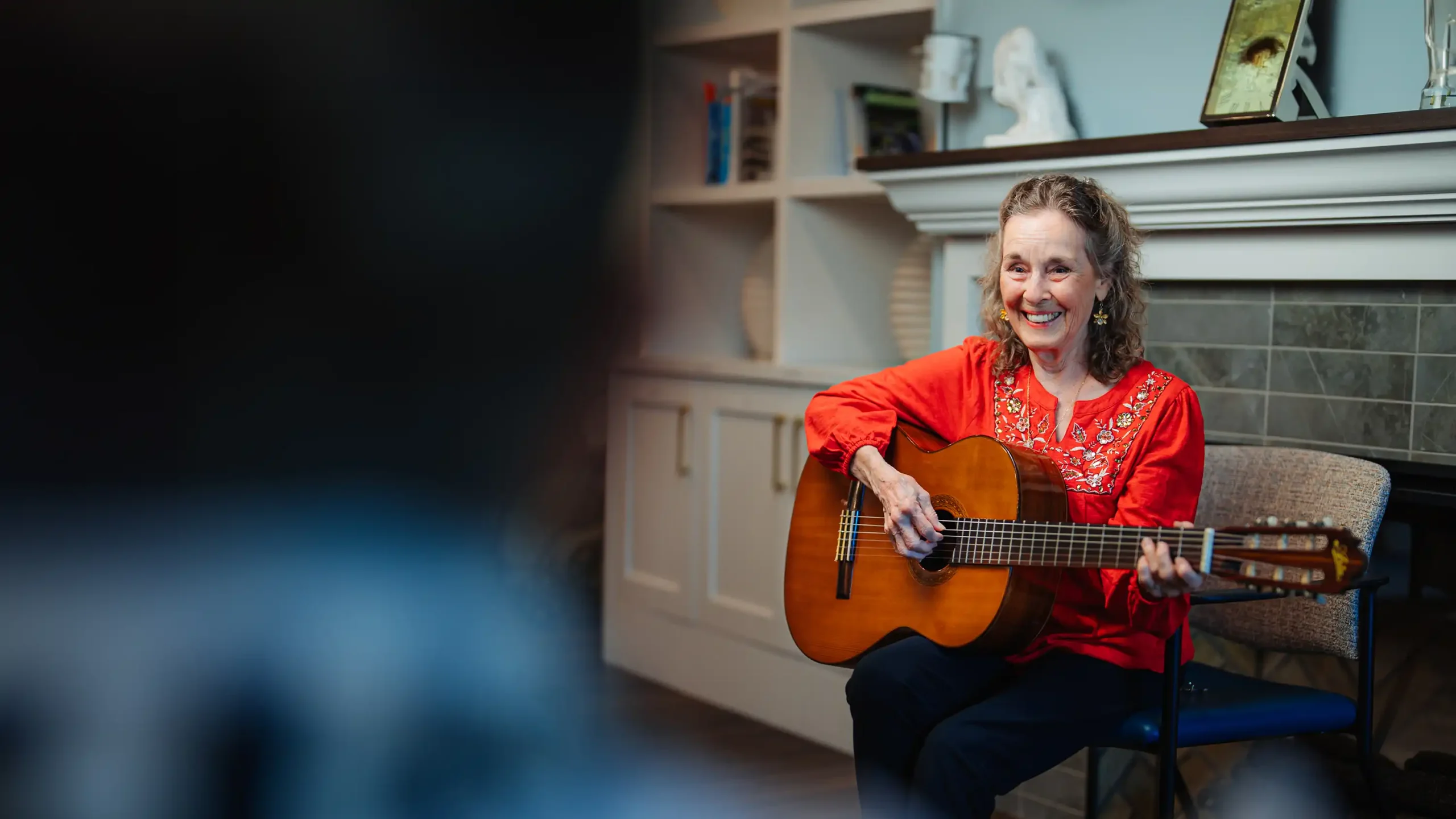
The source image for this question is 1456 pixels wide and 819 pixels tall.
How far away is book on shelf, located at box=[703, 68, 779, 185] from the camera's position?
2967 millimetres

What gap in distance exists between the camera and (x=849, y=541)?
1.57m

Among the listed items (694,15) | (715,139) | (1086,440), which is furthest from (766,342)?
(694,15)

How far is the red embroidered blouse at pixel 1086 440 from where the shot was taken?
1437mm

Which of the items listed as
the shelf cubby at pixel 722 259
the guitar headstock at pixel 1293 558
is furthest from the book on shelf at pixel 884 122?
the guitar headstock at pixel 1293 558

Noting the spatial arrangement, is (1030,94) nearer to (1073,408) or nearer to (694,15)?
(1073,408)

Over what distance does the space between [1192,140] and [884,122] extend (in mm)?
1149

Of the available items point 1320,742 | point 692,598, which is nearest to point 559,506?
point 1320,742

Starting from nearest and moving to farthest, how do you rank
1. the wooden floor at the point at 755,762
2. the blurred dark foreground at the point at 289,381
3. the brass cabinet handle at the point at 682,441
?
the blurred dark foreground at the point at 289,381
the wooden floor at the point at 755,762
the brass cabinet handle at the point at 682,441

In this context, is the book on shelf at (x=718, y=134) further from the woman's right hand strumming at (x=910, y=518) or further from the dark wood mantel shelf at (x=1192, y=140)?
the woman's right hand strumming at (x=910, y=518)

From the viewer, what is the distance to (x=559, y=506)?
A: 27cm

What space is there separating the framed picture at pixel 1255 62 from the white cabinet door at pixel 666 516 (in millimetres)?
1514

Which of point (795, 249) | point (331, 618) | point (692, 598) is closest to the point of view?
point (331, 618)

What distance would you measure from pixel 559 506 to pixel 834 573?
1.33m

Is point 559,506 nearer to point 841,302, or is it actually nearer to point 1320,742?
point 1320,742
